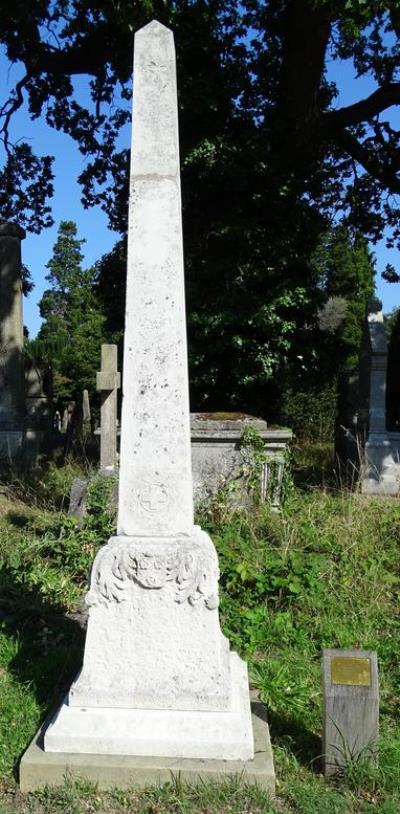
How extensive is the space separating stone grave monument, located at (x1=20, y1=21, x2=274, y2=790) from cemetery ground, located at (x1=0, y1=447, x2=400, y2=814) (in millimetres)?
125

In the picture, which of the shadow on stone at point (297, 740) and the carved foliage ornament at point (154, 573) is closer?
the carved foliage ornament at point (154, 573)

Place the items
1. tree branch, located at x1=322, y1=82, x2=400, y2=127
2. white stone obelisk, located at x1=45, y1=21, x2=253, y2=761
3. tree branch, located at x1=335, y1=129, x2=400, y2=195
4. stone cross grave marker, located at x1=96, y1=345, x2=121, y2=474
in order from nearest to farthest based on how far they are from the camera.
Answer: white stone obelisk, located at x1=45, y1=21, x2=253, y2=761 < stone cross grave marker, located at x1=96, y1=345, x2=121, y2=474 < tree branch, located at x1=322, y1=82, x2=400, y2=127 < tree branch, located at x1=335, y1=129, x2=400, y2=195

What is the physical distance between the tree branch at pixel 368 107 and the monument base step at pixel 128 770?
11.3m

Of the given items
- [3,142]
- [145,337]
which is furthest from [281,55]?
[145,337]

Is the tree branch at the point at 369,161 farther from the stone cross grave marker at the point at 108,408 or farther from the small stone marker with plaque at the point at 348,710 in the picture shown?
the small stone marker with plaque at the point at 348,710

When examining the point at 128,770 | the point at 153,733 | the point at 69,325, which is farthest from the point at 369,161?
the point at 69,325

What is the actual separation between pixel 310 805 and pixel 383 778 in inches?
16.0

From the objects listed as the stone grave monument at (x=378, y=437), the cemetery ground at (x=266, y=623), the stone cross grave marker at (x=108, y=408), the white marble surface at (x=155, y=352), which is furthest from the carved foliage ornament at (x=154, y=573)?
the stone grave monument at (x=378, y=437)

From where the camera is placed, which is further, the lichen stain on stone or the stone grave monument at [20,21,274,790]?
the lichen stain on stone

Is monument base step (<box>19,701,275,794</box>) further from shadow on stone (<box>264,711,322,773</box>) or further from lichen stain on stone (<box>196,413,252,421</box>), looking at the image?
lichen stain on stone (<box>196,413,252,421</box>)

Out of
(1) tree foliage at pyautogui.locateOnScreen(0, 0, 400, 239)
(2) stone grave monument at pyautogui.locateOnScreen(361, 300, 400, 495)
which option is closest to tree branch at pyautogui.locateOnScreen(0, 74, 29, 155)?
(1) tree foliage at pyautogui.locateOnScreen(0, 0, 400, 239)

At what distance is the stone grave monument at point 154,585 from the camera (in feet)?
9.32

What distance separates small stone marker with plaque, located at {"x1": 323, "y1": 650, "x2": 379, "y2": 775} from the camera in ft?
9.71

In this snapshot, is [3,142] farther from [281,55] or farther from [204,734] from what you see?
[204,734]
